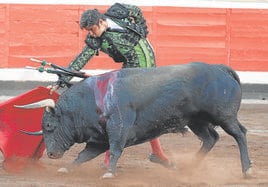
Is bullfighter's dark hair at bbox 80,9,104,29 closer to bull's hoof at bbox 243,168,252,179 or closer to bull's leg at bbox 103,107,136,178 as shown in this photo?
bull's leg at bbox 103,107,136,178

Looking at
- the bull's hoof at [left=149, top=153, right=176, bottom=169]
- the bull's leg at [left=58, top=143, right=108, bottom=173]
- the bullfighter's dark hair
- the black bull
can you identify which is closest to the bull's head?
the black bull

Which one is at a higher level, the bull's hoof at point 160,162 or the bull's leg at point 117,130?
the bull's leg at point 117,130

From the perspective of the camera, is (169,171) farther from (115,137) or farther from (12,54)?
(12,54)

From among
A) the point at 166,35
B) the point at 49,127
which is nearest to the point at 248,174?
the point at 49,127

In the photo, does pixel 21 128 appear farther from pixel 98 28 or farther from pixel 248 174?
pixel 248 174

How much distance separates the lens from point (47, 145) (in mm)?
5254

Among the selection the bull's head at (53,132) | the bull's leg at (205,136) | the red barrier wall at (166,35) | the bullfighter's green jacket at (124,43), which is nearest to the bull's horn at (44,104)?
the bull's head at (53,132)

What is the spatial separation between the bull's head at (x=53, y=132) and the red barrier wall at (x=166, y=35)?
5855 mm

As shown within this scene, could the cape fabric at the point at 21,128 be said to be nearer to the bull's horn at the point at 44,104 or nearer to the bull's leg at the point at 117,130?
the bull's horn at the point at 44,104

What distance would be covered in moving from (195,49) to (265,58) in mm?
871

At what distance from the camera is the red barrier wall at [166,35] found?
1110 cm

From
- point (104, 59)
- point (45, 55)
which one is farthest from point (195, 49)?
point (45, 55)

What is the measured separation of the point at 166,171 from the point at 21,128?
933 millimetres

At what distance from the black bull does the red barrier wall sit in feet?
19.1
